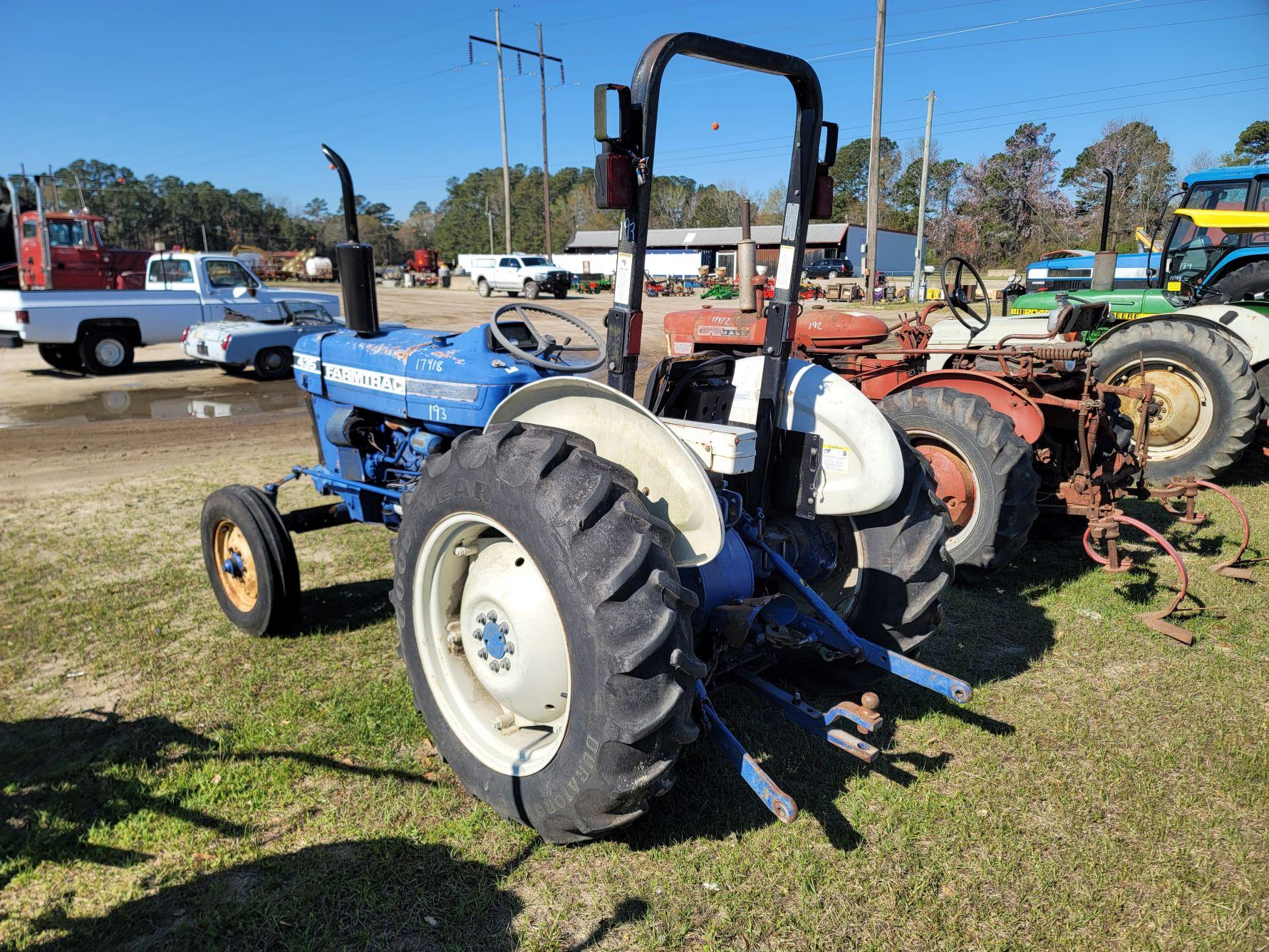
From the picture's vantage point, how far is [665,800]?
8.93 feet

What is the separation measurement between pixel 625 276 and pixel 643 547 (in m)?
0.90

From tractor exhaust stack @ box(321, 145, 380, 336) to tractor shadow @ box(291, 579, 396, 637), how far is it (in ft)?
4.62

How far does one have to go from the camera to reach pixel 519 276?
33.6 meters

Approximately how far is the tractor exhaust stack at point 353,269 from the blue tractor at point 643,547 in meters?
0.08

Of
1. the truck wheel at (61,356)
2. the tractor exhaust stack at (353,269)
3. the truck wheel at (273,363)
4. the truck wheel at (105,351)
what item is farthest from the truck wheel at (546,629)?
the truck wheel at (61,356)

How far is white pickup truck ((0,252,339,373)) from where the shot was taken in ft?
41.1

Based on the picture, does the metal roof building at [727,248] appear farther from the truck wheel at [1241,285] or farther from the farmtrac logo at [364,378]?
the farmtrac logo at [364,378]

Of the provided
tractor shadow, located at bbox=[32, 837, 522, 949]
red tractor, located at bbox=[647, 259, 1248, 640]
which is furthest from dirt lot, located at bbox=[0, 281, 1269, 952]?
red tractor, located at bbox=[647, 259, 1248, 640]

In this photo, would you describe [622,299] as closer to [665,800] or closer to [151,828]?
[665,800]

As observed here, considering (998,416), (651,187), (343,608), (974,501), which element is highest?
(651,187)

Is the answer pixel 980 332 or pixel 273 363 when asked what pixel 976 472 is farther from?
pixel 273 363

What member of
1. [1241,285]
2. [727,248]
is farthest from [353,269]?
[727,248]

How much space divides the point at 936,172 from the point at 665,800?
5895 centimetres

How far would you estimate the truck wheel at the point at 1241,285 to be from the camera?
7.76 metres
